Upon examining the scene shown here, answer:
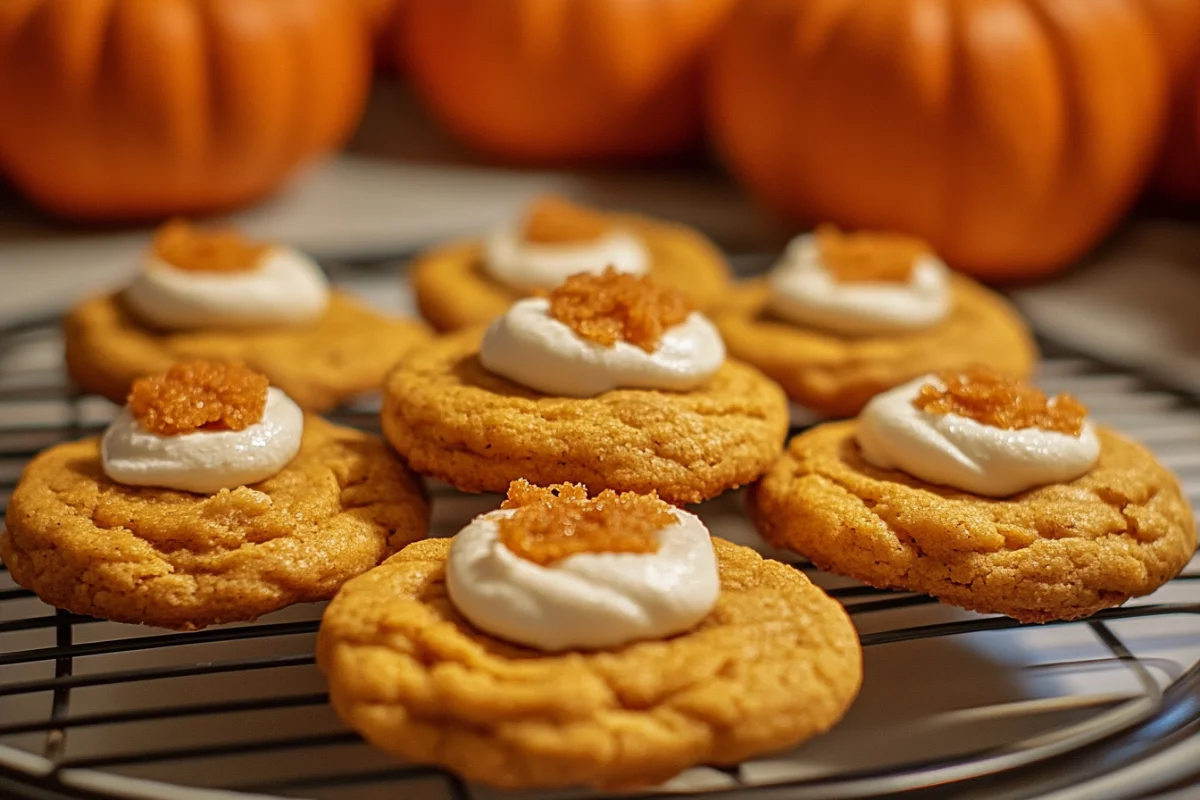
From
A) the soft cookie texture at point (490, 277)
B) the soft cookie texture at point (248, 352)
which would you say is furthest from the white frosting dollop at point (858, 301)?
the soft cookie texture at point (248, 352)

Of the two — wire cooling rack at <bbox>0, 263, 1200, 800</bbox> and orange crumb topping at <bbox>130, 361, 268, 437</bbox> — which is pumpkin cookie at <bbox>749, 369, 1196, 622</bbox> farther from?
orange crumb topping at <bbox>130, 361, 268, 437</bbox>

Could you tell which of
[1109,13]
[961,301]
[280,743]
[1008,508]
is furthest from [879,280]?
[280,743]

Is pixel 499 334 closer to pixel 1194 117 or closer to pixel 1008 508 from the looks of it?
pixel 1008 508

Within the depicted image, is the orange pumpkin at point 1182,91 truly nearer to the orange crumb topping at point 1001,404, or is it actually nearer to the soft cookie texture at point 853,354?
the soft cookie texture at point 853,354

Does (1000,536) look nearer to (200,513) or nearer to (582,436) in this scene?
(582,436)

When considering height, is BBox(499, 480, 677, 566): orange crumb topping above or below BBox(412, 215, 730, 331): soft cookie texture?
above

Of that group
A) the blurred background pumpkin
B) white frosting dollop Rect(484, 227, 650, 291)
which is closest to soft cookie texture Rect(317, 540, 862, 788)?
white frosting dollop Rect(484, 227, 650, 291)
